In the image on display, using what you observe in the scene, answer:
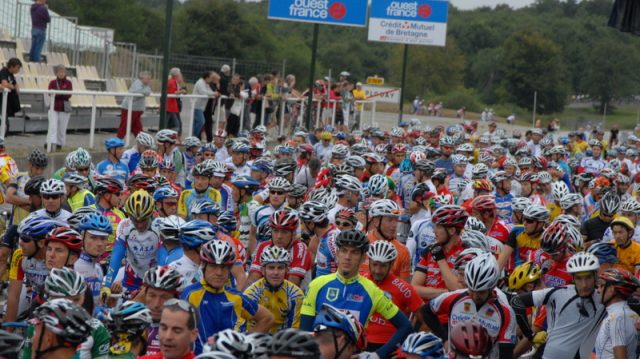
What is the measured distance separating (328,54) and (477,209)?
109434 millimetres

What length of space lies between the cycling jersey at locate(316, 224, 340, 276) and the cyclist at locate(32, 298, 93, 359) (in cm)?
457

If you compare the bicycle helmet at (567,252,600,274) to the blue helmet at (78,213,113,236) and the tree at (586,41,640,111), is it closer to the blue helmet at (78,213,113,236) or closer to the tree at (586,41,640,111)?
the blue helmet at (78,213,113,236)

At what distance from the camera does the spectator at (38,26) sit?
26.2 m

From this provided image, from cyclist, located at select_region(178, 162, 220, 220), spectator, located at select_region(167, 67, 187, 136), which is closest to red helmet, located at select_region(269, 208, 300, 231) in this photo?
cyclist, located at select_region(178, 162, 220, 220)

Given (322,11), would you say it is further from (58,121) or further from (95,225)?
(95,225)

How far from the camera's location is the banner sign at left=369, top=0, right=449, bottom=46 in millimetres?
40844

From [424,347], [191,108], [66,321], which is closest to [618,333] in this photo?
[424,347]

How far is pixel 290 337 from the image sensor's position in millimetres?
6051

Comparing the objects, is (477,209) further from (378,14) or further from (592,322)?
(378,14)

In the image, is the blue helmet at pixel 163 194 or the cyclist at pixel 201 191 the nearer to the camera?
the blue helmet at pixel 163 194

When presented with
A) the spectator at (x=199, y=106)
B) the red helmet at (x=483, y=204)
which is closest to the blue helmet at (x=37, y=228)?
the red helmet at (x=483, y=204)

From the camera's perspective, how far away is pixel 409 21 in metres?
41.1

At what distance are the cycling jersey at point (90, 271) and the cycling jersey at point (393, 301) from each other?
2.37m

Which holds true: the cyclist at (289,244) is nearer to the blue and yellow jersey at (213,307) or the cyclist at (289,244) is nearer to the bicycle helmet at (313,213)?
the bicycle helmet at (313,213)
